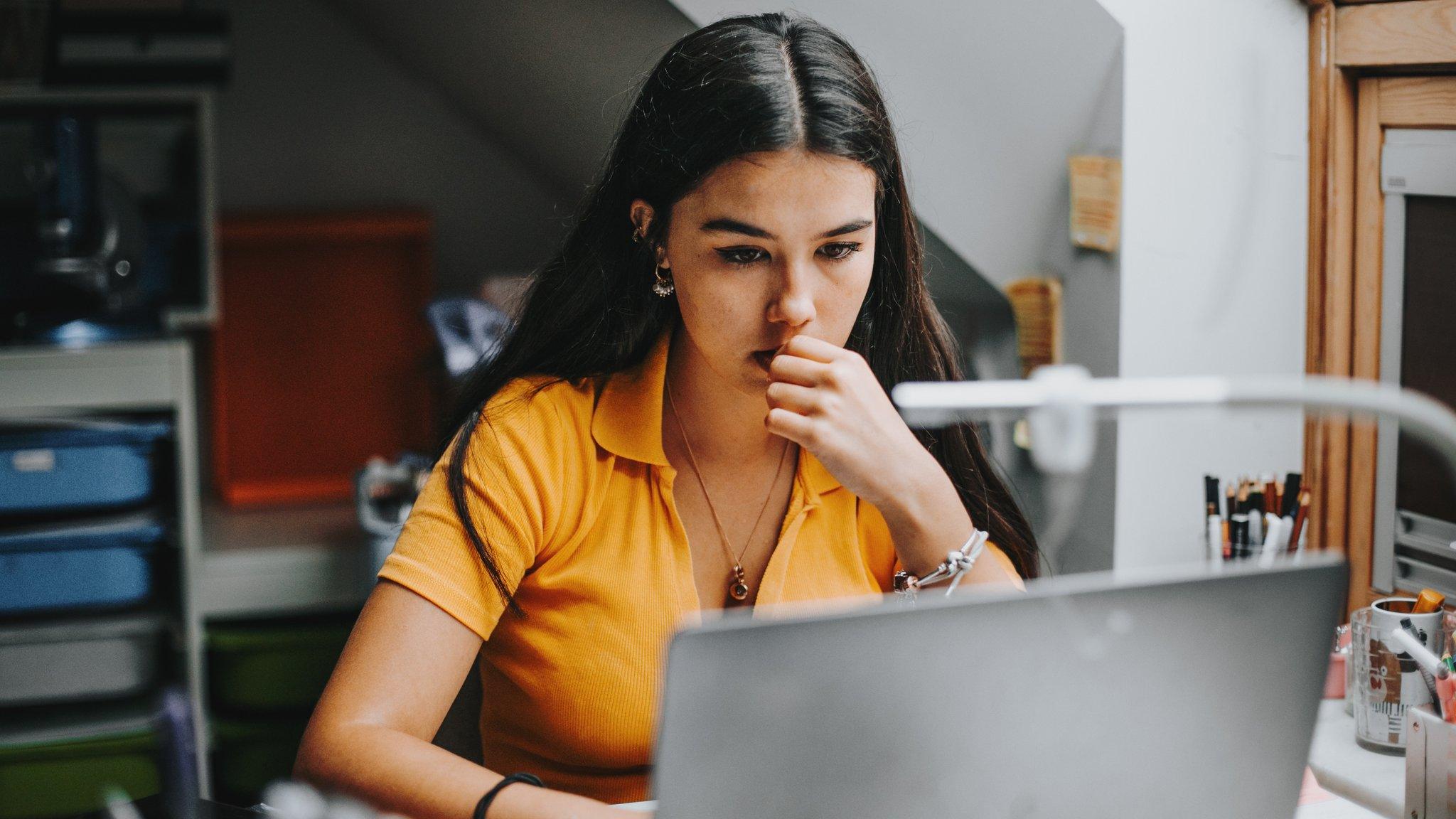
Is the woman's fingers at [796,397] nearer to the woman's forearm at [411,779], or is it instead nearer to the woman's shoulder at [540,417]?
the woman's shoulder at [540,417]

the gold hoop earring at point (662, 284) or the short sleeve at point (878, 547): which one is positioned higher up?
the gold hoop earring at point (662, 284)

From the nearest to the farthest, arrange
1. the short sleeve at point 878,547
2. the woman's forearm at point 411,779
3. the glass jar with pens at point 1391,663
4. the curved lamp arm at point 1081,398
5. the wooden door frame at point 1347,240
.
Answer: the curved lamp arm at point 1081,398 < the woman's forearm at point 411,779 < the glass jar with pens at point 1391,663 < the short sleeve at point 878,547 < the wooden door frame at point 1347,240

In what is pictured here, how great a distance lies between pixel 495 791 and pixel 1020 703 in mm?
410

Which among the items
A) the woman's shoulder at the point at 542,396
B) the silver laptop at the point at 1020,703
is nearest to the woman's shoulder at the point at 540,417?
the woman's shoulder at the point at 542,396

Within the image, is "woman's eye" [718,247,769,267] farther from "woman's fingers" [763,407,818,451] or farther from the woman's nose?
"woman's fingers" [763,407,818,451]

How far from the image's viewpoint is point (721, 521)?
1322 millimetres

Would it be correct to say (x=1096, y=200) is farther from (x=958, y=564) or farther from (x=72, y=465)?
(x=72, y=465)

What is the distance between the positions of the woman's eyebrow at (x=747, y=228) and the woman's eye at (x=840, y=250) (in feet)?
0.05

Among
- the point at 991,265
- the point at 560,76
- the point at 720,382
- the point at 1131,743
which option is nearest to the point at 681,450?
the point at 720,382

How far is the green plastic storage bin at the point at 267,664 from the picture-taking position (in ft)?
8.56

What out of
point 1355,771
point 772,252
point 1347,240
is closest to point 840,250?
point 772,252

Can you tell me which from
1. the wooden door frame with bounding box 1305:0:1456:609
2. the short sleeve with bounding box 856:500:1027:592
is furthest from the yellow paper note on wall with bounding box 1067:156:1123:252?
the short sleeve with bounding box 856:500:1027:592

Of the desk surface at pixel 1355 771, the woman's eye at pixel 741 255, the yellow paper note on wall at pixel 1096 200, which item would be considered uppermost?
the yellow paper note on wall at pixel 1096 200

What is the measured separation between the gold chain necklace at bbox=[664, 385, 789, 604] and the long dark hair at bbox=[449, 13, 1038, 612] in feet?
0.27
